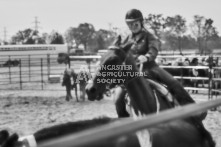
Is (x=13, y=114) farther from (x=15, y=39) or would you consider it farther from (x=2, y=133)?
(x=15, y=39)

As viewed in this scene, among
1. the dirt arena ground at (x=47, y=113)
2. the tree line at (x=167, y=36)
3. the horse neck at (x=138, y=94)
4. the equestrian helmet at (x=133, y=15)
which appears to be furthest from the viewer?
the tree line at (x=167, y=36)

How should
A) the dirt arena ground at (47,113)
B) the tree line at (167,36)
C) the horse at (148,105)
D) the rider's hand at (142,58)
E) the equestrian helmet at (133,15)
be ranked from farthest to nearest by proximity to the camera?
the tree line at (167,36) < the dirt arena ground at (47,113) < the equestrian helmet at (133,15) < the rider's hand at (142,58) < the horse at (148,105)

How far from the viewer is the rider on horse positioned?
154 inches

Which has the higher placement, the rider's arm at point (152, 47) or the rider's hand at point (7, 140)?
the rider's arm at point (152, 47)

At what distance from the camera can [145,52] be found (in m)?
4.00

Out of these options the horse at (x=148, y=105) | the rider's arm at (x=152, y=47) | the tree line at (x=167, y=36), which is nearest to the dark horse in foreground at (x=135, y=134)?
the horse at (x=148, y=105)

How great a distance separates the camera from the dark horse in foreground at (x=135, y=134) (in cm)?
220

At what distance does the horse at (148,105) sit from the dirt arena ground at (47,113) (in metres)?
2.94

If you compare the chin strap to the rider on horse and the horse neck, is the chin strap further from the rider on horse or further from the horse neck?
the rider on horse

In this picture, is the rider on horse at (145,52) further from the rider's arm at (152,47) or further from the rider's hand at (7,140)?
the rider's hand at (7,140)

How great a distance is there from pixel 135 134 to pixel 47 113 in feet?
22.0

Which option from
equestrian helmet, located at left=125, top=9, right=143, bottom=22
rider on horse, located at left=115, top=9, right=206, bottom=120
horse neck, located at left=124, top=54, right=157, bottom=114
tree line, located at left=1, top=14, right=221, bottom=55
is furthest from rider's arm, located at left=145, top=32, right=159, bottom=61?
tree line, located at left=1, top=14, right=221, bottom=55

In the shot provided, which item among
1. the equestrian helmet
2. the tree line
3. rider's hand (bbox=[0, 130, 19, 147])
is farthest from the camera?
the tree line

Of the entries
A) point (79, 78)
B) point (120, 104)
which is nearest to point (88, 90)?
point (120, 104)
